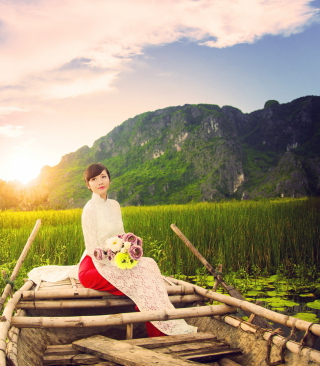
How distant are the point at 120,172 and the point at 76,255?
87403 mm

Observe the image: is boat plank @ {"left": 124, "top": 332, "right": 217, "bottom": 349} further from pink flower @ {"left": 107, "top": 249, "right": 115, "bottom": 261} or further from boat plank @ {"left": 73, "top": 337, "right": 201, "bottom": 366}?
pink flower @ {"left": 107, "top": 249, "right": 115, "bottom": 261}

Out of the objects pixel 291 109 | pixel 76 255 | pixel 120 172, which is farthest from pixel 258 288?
pixel 291 109

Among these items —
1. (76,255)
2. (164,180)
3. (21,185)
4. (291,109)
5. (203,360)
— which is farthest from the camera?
(291,109)

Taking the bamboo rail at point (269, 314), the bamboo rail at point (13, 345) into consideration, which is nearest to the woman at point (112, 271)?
the bamboo rail at point (269, 314)

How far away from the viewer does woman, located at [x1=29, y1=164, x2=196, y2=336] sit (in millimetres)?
3080

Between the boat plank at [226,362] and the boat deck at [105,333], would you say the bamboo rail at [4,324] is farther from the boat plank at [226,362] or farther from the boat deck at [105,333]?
the boat plank at [226,362]

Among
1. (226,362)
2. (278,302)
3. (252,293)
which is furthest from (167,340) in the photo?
(252,293)

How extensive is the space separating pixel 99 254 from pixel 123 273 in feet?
0.90

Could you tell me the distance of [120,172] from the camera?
93562 mm

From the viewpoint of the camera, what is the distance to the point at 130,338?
2.83m

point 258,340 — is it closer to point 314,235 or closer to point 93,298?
point 93,298

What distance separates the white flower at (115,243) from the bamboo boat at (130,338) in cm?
48

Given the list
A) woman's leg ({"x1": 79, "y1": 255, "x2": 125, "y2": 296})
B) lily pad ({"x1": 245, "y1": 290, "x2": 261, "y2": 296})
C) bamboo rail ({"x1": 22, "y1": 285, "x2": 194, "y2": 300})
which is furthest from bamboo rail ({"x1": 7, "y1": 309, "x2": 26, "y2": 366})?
lily pad ({"x1": 245, "y1": 290, "x2": 261, "y2": 296})

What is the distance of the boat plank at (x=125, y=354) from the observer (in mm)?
2168
